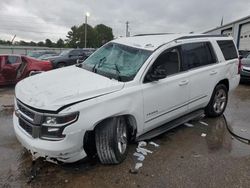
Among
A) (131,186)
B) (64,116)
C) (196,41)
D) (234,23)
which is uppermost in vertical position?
(234,23)

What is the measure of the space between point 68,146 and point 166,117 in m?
1.93

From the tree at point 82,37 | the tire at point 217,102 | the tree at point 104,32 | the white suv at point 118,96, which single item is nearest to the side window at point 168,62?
the white suv at point 118,96

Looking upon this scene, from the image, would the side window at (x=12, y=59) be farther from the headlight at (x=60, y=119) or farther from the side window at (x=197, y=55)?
the headlight at (x=60, y=119)

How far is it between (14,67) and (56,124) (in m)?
8.74

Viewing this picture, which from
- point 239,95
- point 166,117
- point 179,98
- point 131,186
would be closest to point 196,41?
point 179,98

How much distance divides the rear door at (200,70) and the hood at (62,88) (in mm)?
1828

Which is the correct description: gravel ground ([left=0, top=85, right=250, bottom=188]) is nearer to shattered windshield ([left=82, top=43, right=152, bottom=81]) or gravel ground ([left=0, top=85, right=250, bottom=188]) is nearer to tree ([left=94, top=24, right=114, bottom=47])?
shattered windshield ([left=82, top=43, right=152, bottom=81])

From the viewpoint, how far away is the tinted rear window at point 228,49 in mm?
Answer: 6379

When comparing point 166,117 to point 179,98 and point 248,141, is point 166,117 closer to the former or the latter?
point 179,98

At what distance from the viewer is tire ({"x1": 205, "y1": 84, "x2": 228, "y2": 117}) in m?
6.12

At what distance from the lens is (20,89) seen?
405cm

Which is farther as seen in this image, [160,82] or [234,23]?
[234,23]

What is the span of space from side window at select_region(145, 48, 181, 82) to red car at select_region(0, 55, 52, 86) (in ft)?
26.6

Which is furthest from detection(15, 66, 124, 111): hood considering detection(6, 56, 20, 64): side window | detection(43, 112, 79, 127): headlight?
detection(6, 56, 20, 64): side window
